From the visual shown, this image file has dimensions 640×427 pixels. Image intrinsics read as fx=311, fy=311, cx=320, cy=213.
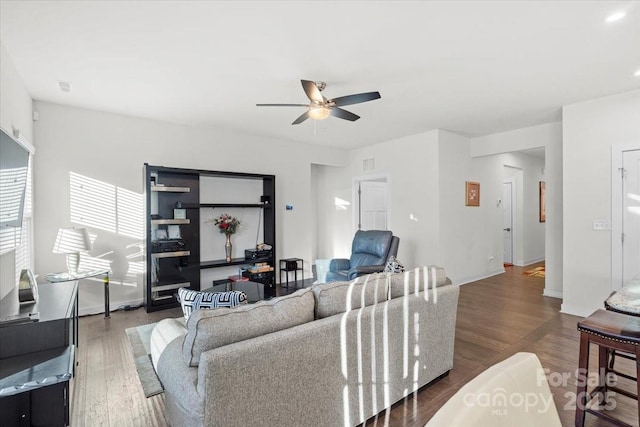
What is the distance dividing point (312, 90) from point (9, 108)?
264 cm

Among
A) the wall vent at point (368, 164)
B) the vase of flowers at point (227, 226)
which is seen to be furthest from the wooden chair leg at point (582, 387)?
the wall vent at point (368, 164)

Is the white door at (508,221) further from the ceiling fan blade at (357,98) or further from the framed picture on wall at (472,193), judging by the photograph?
the ceiling fan blade at (357,98)

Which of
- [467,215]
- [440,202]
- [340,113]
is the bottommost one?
[467,215]

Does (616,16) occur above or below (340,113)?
above

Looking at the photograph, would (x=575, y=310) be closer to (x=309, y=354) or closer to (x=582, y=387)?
(x=582, y=387)

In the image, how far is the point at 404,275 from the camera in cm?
229

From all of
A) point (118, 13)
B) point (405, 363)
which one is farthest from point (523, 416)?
point (118, 13)

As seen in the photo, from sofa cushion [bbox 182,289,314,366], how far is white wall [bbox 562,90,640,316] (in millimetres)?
4011

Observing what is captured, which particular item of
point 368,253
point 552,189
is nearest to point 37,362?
point 368,253

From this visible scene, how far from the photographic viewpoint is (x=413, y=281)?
2291 millimetres

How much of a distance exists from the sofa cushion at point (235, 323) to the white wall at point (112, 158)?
11.4 feet

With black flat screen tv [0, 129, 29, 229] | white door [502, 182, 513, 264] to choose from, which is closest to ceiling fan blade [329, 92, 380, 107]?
black flat screen tv [0, 129, 29, 229]

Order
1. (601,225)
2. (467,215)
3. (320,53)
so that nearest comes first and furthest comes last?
(320,53) < (601,225) < (467,215)

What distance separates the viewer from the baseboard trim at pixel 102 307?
4.02 metres
